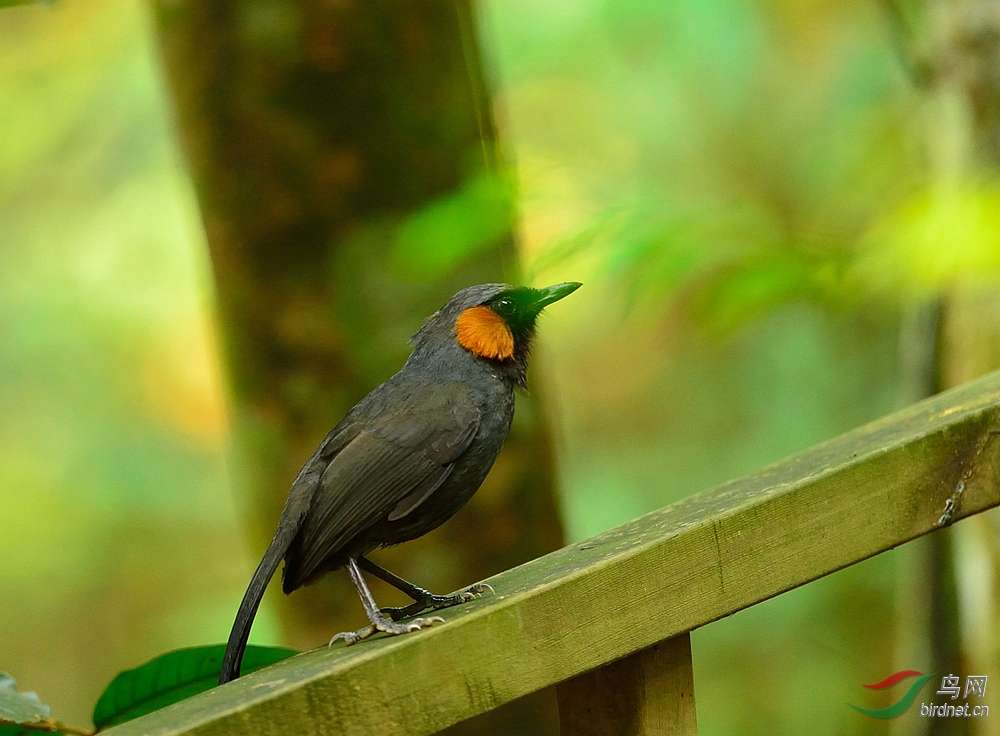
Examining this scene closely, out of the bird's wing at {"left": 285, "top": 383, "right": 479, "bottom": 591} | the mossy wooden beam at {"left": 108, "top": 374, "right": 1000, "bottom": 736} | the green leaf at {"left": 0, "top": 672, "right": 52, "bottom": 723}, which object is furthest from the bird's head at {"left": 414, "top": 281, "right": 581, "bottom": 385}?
the green leaf at {"left": 0, "top": 672, "right": 52, "bottom": 723}

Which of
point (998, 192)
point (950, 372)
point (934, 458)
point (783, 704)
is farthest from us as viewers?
point (783, 704)

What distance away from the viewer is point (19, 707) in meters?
1.53

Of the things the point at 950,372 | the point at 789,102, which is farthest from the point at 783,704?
the point at 789,102

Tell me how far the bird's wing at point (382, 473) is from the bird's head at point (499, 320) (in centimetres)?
15

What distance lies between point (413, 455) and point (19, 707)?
718 mm

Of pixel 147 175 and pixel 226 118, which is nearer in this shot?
pixel 226 118

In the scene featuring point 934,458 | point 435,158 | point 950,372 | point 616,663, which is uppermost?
point 435,158

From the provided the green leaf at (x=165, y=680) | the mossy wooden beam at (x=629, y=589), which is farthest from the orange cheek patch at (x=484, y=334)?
the green leaf at (x=165, y=680)

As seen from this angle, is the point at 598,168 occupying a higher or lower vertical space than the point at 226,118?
lower

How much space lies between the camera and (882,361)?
545 centimetres

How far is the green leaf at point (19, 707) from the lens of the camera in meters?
1.50

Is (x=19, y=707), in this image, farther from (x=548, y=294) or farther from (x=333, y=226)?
(x=333, y=226)

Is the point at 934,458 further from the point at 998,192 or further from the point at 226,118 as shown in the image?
the point at 226,118

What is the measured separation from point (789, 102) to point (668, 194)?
0.99 meters
